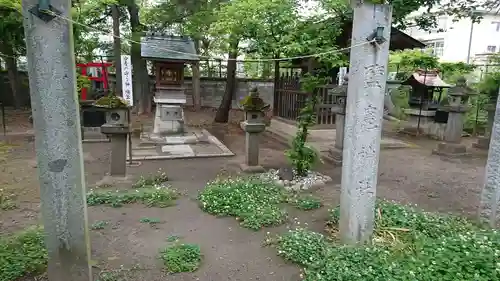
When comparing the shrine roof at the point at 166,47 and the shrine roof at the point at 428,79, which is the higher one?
the shrine roof at the point at 166,47

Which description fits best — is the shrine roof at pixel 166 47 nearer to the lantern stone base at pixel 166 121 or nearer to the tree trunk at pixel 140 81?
the lantern stone base at pixel 166 121

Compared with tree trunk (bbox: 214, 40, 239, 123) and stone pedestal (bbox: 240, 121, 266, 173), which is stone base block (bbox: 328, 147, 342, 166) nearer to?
stone pedestal (bbox: 240, 121, 266, 173)

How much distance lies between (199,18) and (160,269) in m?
10.1

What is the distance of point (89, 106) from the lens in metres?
10.7

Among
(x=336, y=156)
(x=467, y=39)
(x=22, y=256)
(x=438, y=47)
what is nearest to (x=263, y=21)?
(x=336, y=156)

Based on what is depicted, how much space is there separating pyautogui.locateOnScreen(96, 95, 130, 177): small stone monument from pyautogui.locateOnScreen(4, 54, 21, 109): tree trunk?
11118mm

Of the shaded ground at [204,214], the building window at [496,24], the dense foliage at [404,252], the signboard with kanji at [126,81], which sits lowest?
the shaded ground at [204,214]

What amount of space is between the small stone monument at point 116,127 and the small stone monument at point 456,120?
8.20m

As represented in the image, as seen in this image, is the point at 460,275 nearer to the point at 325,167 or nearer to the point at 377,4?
the point at 377,4

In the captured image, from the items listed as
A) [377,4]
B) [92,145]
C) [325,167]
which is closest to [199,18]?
[92,145]

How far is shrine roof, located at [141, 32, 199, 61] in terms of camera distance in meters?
10.2

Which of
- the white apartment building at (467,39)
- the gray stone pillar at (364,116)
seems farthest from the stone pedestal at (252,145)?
the white apartment building at (467,39)

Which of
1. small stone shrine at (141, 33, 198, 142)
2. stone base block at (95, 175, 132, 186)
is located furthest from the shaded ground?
small stone shrine at (141, 33, 198, 142)

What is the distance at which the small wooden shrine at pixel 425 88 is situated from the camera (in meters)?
12.5
